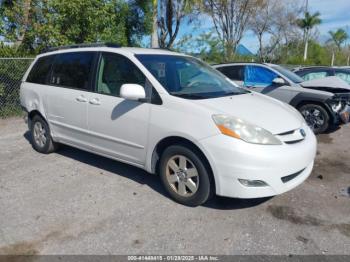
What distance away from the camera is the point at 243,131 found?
3305 millimetres

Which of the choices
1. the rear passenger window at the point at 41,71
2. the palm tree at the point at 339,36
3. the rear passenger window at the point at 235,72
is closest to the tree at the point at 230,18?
the rear passenger window at the point at 235,72

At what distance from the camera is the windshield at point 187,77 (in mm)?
3910

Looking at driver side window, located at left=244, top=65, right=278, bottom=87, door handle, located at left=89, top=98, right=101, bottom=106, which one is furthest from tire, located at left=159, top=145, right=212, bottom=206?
driver side window, located at left=244, top=65, right=278, bottom=87

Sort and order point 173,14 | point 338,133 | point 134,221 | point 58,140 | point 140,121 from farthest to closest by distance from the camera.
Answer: point 173,14
point 338,133
point 58,140
point 140,121
point 134,221

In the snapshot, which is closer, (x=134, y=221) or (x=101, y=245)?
(x=101, y=245)

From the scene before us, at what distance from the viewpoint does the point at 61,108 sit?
4.91 meters

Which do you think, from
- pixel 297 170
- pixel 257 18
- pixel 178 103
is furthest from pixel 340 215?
pixel 257 18

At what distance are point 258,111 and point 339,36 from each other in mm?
60280

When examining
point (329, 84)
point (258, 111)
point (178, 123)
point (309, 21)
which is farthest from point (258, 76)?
point (309, 21)

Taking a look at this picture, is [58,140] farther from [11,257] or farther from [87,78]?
[11,257]

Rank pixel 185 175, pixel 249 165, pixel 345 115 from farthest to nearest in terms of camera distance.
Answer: pixel 345 115 → pixel 185 175 → pixel 249 165

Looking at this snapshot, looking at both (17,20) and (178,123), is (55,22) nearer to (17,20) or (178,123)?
(17,20)

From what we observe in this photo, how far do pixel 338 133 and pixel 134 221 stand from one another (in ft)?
19.6

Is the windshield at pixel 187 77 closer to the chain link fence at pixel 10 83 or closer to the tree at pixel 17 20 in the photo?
the chain link fence at pixel 10 83
